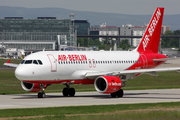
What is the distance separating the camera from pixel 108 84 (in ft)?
115

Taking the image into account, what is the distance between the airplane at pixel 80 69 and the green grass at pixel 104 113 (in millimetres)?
7991

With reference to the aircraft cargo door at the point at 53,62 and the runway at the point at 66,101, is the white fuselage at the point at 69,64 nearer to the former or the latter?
the aircraft cargo door at the point at 53,62

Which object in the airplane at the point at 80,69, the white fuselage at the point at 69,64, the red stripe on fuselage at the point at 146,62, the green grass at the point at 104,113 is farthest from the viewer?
the red stripe on fuselage at the point at 146,62

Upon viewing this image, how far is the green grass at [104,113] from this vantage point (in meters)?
22.2

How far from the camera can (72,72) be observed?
37.0m

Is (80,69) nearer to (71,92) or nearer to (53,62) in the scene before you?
(71,92)

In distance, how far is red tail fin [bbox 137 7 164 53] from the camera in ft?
150

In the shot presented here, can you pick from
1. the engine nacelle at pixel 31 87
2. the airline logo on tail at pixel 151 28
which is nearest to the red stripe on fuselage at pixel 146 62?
the airline logo on tail at pixel 151 28

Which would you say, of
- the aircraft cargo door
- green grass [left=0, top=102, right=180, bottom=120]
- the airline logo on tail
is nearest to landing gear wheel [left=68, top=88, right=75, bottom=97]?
the aircraft cargo door

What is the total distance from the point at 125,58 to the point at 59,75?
981 cm

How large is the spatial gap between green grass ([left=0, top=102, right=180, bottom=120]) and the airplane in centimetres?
799

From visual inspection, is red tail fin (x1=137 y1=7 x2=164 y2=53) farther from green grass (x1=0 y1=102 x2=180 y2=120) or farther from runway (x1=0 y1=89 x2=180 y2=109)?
green grass (x1=0 y1=102 x2=180 y2=120)

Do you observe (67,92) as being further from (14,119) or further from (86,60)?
(14,119)

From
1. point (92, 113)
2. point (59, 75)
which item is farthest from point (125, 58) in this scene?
point (92, 113)
